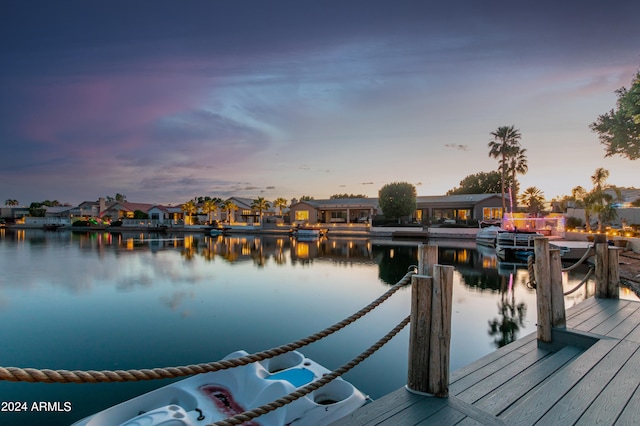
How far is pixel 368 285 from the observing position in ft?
64.6

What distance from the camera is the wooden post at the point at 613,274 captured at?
23.1 ft

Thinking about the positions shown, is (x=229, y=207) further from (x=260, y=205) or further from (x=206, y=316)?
(x=206, y=316)

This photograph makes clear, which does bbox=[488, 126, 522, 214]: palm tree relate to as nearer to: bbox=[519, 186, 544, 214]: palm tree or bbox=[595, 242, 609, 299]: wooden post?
bbox=[519, 186, 544, 214]: palm tree

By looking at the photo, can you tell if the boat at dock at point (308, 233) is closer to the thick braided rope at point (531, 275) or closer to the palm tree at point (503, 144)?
the palm tree at point (503, 144)

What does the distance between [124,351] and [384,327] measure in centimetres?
801

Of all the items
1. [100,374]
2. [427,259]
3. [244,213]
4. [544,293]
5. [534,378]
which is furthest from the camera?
[244,213]

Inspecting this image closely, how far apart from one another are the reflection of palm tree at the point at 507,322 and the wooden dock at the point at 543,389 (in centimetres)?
553

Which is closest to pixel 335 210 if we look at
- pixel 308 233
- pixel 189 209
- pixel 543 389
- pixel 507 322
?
pixel 308 233

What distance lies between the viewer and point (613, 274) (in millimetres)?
7195

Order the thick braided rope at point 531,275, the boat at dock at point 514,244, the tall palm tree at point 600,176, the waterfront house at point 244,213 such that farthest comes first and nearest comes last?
the waterfront house at point 244,213
the tall palm tree at point 600,176
the boat at dock at point 514,244
the thick braided rope at point 531,275

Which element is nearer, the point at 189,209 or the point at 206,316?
the point at 206,316

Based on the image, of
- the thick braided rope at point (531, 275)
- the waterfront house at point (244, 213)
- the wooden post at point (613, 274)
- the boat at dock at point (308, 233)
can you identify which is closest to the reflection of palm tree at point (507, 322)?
the wooden post at point (613, 274)

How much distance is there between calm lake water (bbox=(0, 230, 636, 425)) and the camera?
8578 mm

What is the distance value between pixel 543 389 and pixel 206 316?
39.7ft
